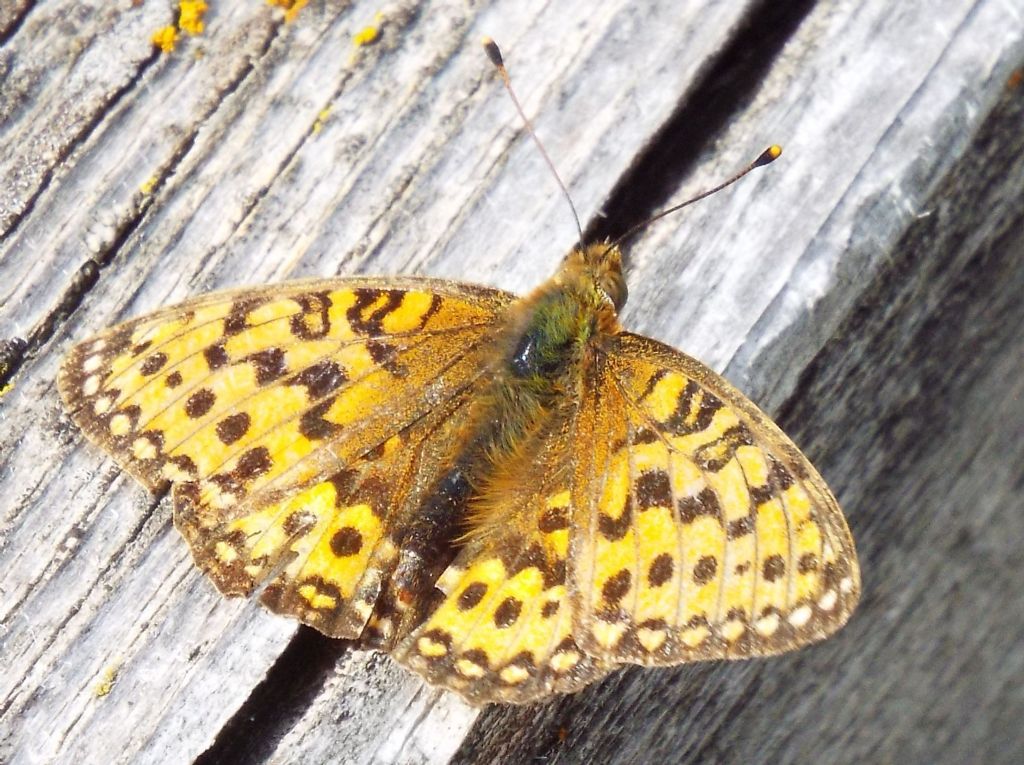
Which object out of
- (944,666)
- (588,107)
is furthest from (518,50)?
(944,666)

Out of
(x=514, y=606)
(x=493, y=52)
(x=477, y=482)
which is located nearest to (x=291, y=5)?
(x=493, y=52)

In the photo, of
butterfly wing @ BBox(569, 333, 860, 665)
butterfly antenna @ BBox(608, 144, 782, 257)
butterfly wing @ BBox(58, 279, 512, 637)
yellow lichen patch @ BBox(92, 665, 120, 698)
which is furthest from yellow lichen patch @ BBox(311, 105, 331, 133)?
yellow lichen patch @ BBox(92, 665, 120, 698)

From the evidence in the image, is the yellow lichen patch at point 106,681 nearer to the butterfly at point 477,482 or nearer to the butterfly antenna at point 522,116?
the butterfly at point 477,482

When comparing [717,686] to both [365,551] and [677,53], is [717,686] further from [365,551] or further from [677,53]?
[677,53]

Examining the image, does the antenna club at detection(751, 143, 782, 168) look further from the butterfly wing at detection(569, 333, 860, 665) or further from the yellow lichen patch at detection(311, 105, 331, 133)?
the yellow lichen patch at detection(311, 105, 331, 133)

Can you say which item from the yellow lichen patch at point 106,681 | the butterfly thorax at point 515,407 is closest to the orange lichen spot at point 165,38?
the butterfly thorax at point 515,407

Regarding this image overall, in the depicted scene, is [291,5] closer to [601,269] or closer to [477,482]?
[601,269]
